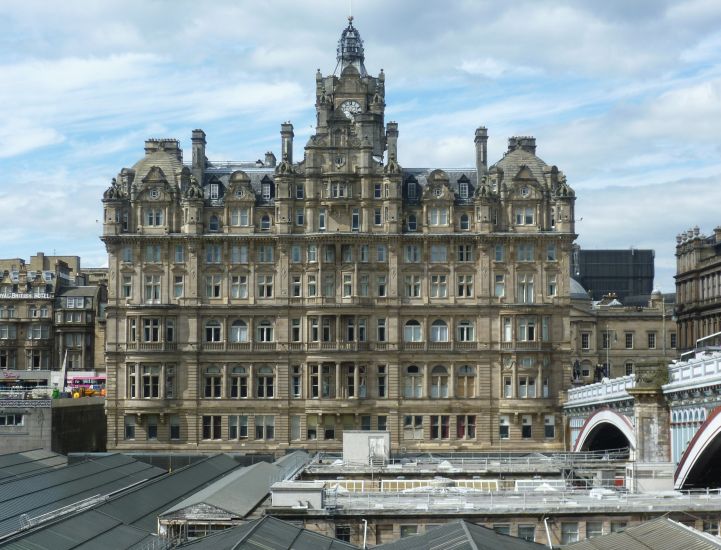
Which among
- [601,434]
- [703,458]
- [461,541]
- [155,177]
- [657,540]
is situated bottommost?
[657,540]

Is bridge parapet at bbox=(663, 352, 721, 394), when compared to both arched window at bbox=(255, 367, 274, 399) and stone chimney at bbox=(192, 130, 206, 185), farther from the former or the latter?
stone chimney at bbox=(192, 130, 206, 185)

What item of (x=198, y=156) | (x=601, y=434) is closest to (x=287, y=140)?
(x=198, y=156)

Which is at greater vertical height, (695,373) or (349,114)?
(349,114)

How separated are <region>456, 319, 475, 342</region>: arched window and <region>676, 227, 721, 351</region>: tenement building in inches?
1386

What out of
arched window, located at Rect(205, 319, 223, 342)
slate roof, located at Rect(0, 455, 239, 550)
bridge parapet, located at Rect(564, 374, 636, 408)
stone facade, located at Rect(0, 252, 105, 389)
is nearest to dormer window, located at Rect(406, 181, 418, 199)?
arched window, located at Rect(205, 319, 223, 342)

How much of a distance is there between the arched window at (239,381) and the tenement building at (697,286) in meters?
53.9

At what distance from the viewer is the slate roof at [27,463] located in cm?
8319

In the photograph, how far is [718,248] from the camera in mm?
151375

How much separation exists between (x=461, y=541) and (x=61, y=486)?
3758 cm

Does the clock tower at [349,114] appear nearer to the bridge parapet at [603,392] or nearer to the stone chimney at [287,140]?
the stone chimney at [287,140]

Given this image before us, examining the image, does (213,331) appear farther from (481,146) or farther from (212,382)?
(481,146)

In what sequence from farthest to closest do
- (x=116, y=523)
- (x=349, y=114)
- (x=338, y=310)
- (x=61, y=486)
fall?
1. (x=349, y=114)
2. (x=338, y=310)
3. (x=61, y=486)
4. (x=116, y=523)

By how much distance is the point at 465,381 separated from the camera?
395 ft

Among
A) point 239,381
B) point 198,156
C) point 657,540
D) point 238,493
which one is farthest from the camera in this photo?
point 198,156
